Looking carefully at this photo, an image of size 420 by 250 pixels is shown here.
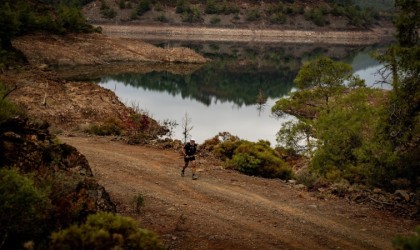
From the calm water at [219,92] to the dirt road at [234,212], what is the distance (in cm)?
1795

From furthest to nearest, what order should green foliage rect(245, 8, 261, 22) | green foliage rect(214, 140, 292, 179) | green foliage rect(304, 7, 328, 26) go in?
green foliage rect(304, 7, 328, 26), green foliage rect(245, 8, 261, 22), green foliage rect(214, 140, 292, 179)

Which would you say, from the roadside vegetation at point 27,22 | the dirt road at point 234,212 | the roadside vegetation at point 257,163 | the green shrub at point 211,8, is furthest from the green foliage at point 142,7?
the dirt road at point 234,212

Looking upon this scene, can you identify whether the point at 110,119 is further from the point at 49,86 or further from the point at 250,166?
the point at 250,166

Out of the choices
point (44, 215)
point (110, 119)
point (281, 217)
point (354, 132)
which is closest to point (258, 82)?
point (110, 119)

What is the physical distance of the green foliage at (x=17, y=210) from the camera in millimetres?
9547

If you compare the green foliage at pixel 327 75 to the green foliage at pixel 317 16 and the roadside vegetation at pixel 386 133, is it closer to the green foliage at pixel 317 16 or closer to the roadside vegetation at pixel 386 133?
the roadside vegetation at pixel 386 133

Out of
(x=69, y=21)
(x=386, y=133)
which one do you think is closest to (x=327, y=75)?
(x=386, y=133)

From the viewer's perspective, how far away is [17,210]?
970 cm

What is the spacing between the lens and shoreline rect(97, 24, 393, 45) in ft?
509

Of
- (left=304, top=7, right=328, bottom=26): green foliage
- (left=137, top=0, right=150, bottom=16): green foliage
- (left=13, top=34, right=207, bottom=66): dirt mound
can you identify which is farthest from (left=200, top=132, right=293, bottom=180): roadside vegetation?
(left=304, top=7, right=328, bottom=26): green foliage

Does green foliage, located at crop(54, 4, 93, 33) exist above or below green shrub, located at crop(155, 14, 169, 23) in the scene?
above

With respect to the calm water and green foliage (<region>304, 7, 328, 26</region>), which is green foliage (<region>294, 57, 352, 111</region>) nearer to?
the calm water

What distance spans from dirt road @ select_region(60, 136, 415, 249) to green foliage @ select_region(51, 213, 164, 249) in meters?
3.69

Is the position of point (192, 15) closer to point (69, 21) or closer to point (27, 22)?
point (69, 21)
